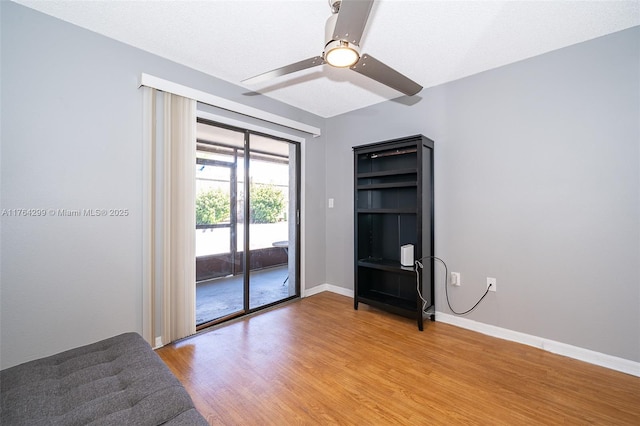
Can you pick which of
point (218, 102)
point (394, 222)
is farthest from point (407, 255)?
point (218, 102)

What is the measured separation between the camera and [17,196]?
1769mm

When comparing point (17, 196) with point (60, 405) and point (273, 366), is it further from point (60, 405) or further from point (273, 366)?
point (273, 366)

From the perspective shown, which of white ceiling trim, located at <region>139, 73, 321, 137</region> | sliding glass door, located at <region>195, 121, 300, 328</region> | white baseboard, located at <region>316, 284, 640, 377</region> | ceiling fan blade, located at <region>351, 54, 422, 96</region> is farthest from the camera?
sliding glass door, located at <region>195, 121, 300, 328</region>

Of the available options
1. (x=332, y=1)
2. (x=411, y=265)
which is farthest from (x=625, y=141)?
(x=332, y=1)

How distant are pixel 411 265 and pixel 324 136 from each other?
2217mm

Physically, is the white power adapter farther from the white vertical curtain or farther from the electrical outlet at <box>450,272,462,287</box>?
the white vertical curtain

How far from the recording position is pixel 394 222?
3250 mm

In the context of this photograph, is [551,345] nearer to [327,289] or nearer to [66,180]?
[327,289]

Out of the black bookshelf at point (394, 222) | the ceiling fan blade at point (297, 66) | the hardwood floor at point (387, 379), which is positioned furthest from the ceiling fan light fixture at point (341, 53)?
the hardwood floor at point (387, 379)

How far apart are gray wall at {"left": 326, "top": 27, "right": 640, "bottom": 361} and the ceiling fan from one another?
1059 mm

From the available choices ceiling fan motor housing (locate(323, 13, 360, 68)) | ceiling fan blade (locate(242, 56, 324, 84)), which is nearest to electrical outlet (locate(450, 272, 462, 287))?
ceiling fan motor housing (locate(323, 13, 360, 68))

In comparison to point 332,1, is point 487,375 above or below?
below

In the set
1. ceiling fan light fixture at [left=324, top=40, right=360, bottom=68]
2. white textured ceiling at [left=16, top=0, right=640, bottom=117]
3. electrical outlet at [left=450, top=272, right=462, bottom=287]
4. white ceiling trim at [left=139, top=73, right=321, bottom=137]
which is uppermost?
white textured ceiling at [left=16, top=0, right=640, bottom=117]

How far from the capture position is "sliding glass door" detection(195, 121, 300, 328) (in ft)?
9.36
